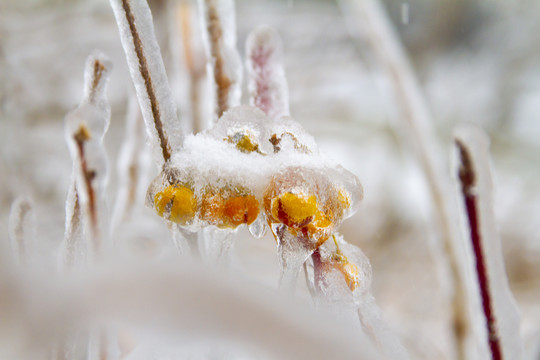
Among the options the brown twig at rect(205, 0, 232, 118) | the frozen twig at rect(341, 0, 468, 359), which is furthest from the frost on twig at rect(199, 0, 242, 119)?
the frozen twig at rect(341, 0, 468, 359)

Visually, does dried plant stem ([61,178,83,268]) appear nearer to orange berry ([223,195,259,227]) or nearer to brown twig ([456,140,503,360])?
orange berry ([223,195,259,227])

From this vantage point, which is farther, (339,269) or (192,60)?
(192,60)

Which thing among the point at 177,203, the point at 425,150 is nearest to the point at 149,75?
the point at 177,203

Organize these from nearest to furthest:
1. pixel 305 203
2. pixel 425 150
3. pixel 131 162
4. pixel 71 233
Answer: pixel 305 203
pixel 71 233
pixel 425 150
pixel 131 162

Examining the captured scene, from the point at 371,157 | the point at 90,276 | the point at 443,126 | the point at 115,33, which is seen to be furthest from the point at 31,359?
the point at 443,126

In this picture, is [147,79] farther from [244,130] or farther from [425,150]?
[425,150]

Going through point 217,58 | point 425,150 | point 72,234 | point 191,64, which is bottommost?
point 72,234
